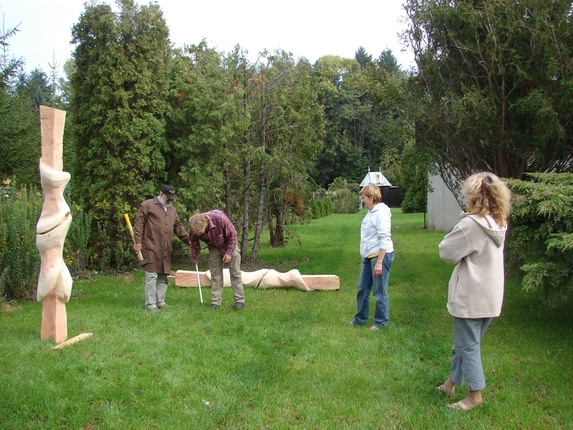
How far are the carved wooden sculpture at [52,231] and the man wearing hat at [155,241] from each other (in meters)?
1.64

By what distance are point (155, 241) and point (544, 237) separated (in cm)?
517

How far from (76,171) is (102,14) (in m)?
3.30

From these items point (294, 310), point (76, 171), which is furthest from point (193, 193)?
point (294, 310)

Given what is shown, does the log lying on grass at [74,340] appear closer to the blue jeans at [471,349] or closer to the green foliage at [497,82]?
the blue jeans at [471,349]

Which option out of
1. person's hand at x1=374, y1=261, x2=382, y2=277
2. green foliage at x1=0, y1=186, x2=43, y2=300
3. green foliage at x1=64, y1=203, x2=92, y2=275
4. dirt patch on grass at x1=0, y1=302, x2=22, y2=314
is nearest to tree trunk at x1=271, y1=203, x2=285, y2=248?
green foliage at x1=64, y1=203, x2=92, y2=275

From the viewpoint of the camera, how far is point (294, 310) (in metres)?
8.00

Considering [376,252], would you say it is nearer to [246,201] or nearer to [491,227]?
[491,227]

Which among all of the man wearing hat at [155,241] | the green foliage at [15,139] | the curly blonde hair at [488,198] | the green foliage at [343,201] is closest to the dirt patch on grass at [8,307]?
the man wearing hat at [155,241]

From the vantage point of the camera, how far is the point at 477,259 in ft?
14.0

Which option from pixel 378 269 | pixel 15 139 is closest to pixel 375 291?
pixel 378 269

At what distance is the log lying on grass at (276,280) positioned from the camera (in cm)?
960

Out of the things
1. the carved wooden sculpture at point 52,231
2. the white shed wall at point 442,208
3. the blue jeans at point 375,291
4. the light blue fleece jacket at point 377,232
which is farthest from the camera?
the white shed wall at point 442,208

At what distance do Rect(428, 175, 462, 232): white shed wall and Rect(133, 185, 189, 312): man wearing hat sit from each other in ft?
47.2

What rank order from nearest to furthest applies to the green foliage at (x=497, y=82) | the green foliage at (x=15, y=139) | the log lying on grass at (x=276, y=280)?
the green foliage at (x=497, y=82) < the log lying on grass at (x=276, y=280) < the green foliage at (x=15, y=139)
